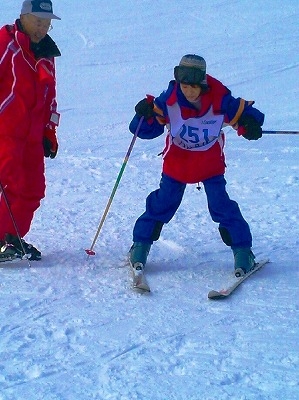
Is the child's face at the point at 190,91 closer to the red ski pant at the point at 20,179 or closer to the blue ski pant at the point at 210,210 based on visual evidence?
the blue ski pant at the point at 210,210

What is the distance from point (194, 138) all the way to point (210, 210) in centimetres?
56

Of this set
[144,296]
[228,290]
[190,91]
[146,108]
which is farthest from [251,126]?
[144,296]

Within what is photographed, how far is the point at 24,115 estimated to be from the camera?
4703mm

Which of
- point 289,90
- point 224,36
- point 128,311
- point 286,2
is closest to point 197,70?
point 128,311

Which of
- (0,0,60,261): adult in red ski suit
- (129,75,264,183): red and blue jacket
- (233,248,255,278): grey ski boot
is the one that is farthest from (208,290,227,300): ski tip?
(0,0,60,261): adult in red ski suit

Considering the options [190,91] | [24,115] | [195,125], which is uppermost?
[190,91]

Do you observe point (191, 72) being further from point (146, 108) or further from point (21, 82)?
point (21, 82)

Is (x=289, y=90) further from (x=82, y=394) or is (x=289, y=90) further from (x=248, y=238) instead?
(x=82, y=394)

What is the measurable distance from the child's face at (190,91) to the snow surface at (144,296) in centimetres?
123

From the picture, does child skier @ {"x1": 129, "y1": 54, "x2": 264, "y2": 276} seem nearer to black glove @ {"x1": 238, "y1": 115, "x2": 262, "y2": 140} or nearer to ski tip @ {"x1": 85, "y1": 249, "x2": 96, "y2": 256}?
black glove @ {"x1": 238, "y1": 115, "x2": 262, "y2": 140}

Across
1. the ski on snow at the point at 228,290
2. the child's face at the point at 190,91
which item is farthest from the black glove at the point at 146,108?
the ski on snow at the point at 228,290

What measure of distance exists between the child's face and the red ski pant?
3.75ft

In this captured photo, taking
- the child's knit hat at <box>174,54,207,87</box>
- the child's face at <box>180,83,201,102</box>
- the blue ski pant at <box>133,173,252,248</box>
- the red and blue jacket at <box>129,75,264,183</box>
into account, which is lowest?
the blue ski pant at <box>133,173,252,248</box>

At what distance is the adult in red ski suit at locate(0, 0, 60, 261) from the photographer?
462cm
